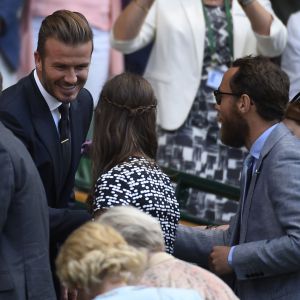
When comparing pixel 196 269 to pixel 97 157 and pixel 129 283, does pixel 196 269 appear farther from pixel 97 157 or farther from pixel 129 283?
pixel 97 157

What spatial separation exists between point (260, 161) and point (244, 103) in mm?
340

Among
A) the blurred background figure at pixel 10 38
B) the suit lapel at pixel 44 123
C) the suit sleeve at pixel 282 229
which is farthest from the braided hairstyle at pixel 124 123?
the blurred background figure at pixel 10 38

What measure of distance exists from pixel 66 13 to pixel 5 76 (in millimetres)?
2896

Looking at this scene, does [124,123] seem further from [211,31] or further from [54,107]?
[211,31]

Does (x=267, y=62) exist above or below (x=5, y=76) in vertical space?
above

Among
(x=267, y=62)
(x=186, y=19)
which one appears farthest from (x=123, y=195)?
(x=186, y=19)

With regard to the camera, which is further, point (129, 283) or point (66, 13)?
point (66, 13)

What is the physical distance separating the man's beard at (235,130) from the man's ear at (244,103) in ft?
0.11

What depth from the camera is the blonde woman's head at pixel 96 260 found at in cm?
338

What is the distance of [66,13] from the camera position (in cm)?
517

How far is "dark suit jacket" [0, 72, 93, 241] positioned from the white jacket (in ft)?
7.65

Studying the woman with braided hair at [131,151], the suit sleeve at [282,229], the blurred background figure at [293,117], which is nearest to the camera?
the woman with braided hair at [131,151]

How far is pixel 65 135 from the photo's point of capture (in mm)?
5176

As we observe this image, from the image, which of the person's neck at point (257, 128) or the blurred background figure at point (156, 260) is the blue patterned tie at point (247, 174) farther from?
the blurred background figure at point (156, 260)
